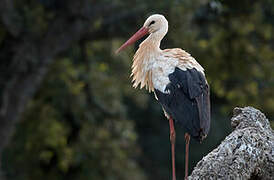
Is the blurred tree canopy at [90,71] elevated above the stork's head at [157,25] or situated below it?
below

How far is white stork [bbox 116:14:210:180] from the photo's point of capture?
5.36m

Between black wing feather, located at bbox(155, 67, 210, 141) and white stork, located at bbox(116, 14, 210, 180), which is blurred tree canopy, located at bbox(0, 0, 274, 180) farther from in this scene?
black wing feather, located at bbox(155, 67, 210, 141)

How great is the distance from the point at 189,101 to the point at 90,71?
24.8ft

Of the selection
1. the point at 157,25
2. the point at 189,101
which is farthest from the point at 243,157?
the point at 157,25

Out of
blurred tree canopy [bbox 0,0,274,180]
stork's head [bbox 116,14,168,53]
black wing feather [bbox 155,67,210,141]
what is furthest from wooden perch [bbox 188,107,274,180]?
blurred tree canopy [bbox 0,0,274,180]

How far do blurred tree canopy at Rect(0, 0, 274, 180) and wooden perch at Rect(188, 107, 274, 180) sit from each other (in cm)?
684

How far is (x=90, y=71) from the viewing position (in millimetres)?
12961

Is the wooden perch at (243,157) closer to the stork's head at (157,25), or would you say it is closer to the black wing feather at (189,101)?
the black wing feather at (189,101)

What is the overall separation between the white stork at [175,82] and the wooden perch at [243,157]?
3.30 feet

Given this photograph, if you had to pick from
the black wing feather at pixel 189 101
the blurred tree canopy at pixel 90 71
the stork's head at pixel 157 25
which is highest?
the stork's head at pixel 157 25

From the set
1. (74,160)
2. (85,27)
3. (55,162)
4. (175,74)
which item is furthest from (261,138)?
(55,162)

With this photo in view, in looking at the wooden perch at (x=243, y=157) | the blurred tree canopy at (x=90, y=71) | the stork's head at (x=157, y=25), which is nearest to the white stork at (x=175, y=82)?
the stork's head at (x=157, y=25)

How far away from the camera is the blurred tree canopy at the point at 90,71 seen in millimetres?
11352

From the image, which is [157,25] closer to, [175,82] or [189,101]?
[175,82]
